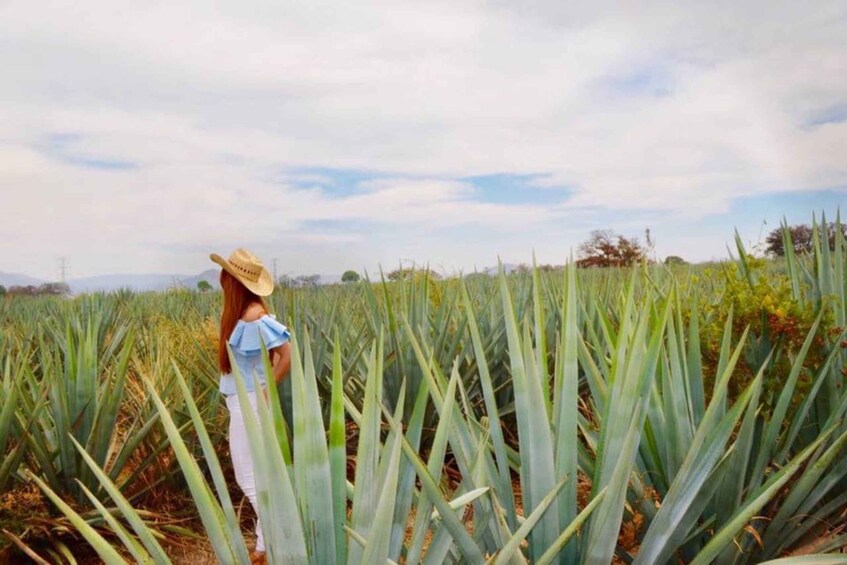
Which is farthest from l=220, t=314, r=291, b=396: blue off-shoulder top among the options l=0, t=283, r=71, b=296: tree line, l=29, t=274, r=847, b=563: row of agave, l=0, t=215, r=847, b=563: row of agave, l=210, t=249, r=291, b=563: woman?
l=0, t=283, r=71, b=296: tree line

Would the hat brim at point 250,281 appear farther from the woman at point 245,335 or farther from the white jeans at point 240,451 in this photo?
the white jeans at point 240,451

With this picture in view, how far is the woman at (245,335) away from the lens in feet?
11.8

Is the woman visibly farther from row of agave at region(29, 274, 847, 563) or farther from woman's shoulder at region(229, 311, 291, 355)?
row of agave at region(29, 274, 847, 563)

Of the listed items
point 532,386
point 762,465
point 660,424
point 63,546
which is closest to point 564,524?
point 532,386

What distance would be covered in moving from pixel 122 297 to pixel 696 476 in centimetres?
1355

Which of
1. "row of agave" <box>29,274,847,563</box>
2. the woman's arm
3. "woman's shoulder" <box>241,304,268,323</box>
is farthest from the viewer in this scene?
"woman's shoulder" <box>241,304,268,323</box>

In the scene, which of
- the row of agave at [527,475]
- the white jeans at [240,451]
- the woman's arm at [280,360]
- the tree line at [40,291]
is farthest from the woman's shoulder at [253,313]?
the tree line at [40,291]

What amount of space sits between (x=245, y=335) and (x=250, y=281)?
0.85ft

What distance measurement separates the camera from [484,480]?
1.96 m

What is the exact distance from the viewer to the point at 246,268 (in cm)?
369

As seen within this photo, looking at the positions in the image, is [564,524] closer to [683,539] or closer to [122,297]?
[683,539]

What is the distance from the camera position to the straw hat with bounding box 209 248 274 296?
3.66 m

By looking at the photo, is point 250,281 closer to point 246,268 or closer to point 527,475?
point 246,268

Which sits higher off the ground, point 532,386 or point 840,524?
point 532,386
